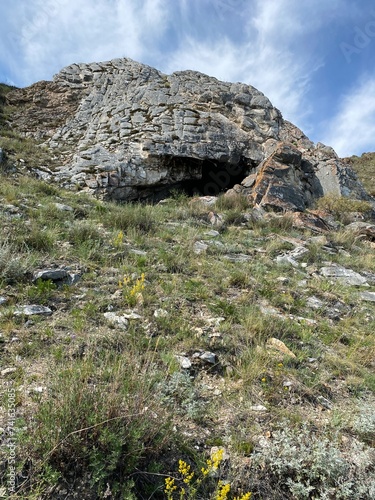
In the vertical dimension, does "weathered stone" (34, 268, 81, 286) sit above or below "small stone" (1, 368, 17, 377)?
above

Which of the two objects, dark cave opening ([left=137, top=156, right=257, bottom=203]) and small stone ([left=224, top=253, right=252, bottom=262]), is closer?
small stone ([left=224, top=253, right=252, bottom=262])

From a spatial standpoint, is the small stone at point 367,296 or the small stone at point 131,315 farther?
the small stone at point 367,296

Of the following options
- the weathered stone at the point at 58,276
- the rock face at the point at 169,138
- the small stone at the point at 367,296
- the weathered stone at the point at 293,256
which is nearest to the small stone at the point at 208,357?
the weathered stone at the point at 58,276

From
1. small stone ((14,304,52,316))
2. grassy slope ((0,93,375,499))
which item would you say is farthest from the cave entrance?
small stone ((14,304,52,316))

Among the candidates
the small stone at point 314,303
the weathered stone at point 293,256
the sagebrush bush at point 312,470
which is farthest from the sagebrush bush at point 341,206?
the sagebrush bush at point 312,470

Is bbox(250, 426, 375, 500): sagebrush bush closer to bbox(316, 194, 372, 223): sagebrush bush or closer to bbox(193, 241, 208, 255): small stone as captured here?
bbox(193, 241, 208, 255): small stone

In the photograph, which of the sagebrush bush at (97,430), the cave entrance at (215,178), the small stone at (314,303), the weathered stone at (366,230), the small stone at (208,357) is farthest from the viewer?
the cave entrance at (215,178)

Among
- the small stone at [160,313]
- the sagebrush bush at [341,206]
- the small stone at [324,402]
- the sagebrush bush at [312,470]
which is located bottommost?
the sagebrush bush at [312,470]

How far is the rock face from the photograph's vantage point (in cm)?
973

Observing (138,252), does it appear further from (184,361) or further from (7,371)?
(7,371)

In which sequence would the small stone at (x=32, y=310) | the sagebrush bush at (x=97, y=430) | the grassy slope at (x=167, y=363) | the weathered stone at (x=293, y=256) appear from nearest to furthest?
the sagebrush bush at (x=97, y=430) → the grassy slope at (x=167, y=363) → the small stone at (x=32, y=310) → the weathered stone at (x=293, y=256)

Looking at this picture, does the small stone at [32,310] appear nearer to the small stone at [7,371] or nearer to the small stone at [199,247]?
the small stone at [7,371]

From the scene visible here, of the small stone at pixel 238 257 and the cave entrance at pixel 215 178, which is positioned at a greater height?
the cave entrance at pixel 215 178

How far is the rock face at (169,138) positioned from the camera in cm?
973
